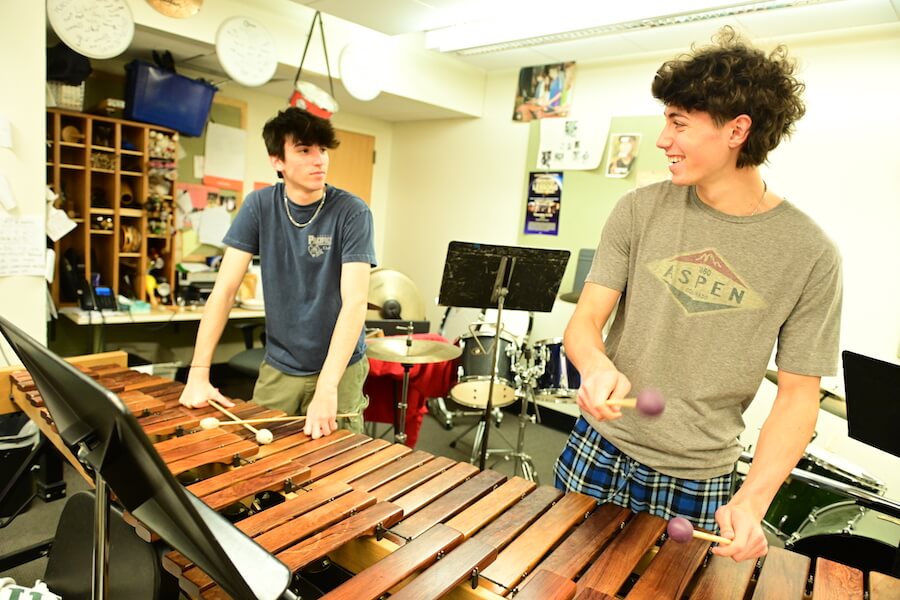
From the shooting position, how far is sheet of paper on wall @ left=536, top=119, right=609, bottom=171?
177 inches

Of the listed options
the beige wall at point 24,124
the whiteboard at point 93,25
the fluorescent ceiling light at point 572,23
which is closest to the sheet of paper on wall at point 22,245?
the beige wall at point 24,124

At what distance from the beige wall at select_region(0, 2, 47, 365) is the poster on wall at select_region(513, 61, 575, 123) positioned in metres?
3.38

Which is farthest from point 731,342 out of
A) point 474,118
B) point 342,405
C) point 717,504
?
Result: point 474,118

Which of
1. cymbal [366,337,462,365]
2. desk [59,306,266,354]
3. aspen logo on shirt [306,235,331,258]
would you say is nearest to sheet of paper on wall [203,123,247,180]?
desk [59,306,266,354]

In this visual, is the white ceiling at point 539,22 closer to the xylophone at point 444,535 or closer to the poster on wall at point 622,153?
the poster on wall at point 622,153

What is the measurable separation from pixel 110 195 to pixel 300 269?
9.37 feet

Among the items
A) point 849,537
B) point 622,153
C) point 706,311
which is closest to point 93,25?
point 706,311

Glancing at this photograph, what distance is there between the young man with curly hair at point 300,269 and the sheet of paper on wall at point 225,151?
9.84 feet

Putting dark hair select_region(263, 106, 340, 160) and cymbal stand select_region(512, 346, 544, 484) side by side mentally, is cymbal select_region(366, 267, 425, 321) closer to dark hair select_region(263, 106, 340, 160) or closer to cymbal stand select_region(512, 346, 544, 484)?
cymbal stand select_region(512, 346, 544, 484)

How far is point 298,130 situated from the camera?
6.43ft

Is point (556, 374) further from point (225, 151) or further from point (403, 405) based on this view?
point (225, 151)

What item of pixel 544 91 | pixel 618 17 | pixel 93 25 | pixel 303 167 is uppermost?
pixel 618 17

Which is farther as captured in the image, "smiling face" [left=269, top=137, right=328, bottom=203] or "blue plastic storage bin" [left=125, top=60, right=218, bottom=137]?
"blue plastic storage bin" [left=125, top=60, right=218, bottom=137]

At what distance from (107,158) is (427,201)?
2.80 meters
